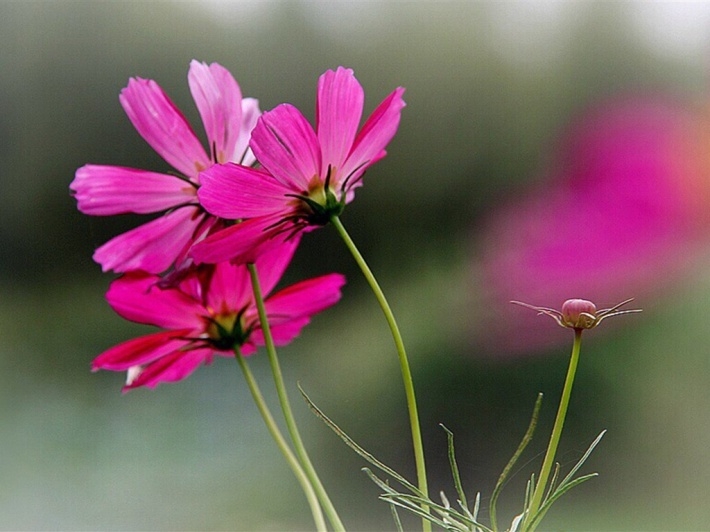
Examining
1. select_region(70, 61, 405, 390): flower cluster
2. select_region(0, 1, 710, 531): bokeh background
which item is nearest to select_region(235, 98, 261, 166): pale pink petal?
select_region(70, 61, 405, 390): flower cluster

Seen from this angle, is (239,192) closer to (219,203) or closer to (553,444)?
(219,203)

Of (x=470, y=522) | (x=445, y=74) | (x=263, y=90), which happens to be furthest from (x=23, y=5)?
(x=470, y=522)

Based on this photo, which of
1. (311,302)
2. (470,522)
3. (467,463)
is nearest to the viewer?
(470,522)

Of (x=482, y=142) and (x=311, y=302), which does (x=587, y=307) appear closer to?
(x=311, y=302)

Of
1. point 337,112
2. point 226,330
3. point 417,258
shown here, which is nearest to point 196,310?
point 226,330

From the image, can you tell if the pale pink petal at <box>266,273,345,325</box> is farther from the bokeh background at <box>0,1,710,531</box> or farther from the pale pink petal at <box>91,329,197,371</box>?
the bokeh background at <box>0,1,710,531</box>

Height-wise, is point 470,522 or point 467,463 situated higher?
point 470,522

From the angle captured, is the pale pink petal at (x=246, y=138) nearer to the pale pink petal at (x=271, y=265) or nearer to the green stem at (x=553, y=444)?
the pale pink petal at (x=271, y=265)
